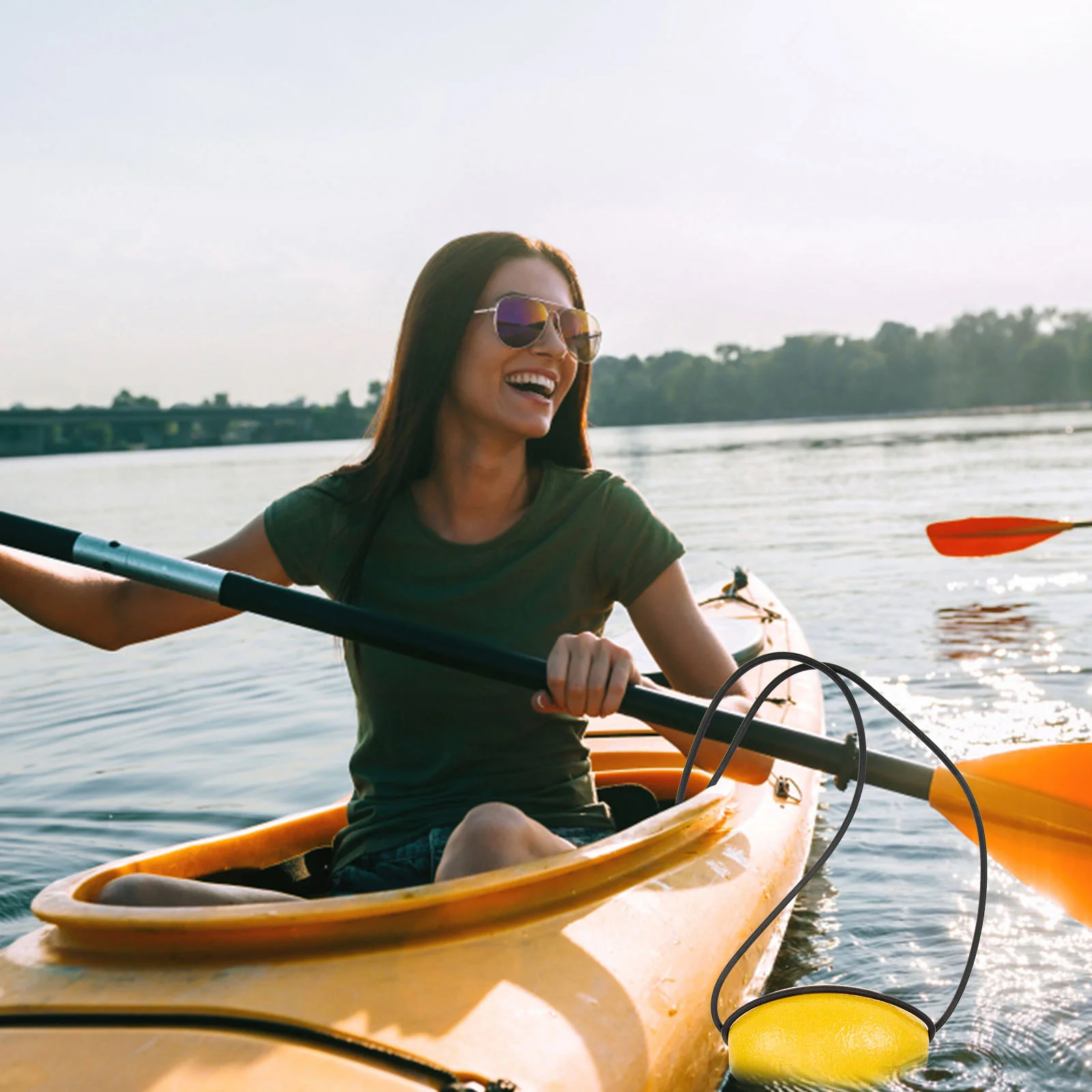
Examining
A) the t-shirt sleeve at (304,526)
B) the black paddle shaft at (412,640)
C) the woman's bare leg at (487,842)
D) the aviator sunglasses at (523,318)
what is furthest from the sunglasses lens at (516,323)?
the woman's bare leg at (487,842)

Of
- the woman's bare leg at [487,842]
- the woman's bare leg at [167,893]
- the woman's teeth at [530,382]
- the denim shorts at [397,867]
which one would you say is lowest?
the denim shorts at [397,867]

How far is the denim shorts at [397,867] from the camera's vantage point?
7.46 ft

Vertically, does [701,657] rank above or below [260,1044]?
above

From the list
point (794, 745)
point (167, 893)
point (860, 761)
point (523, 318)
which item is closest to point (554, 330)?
point (523, 318)

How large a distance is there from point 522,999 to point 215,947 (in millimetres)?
487

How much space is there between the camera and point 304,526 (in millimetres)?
2580

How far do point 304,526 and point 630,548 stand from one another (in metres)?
0.71

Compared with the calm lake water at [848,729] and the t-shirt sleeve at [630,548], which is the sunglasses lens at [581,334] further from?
the calm lake water at [848,729]

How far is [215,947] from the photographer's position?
1859mm

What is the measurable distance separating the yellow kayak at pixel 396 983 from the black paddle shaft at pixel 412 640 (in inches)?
10.5

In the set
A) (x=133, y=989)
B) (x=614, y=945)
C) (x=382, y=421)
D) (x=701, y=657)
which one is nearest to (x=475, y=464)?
(x=382, y=421)

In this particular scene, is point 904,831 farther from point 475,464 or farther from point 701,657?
point 475,464

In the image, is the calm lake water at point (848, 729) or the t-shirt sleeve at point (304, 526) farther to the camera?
the calm lake water at point (848, 729)

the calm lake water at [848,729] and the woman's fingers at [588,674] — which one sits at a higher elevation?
the woman's fingers at [588,674]
